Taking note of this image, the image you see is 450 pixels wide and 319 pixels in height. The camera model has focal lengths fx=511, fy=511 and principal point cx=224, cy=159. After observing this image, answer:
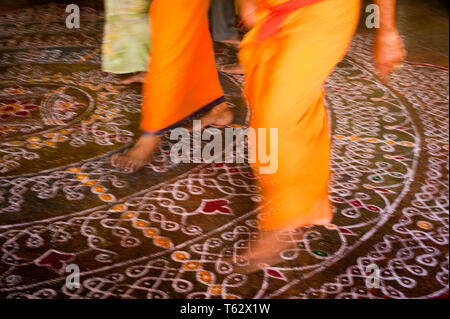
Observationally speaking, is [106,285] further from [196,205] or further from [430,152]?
[430,152]

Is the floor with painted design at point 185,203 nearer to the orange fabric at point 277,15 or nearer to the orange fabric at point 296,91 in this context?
the orange fabric at point 296,91

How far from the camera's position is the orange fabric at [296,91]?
142cm

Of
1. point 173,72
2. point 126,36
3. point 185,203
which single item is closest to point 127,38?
point 126,36

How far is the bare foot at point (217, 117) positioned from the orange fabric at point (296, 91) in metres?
0.86

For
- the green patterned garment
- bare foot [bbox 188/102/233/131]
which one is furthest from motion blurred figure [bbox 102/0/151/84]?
bare foot [bbox 188/102/233/131]

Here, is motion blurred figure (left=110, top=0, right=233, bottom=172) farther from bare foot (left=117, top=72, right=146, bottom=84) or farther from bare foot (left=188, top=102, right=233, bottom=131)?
bare foot (left=117, top=72, right=146, bottom=84)

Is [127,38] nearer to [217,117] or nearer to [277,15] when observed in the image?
[217,117]

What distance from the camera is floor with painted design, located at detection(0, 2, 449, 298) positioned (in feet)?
5.24

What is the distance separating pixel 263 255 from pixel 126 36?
1.63 m

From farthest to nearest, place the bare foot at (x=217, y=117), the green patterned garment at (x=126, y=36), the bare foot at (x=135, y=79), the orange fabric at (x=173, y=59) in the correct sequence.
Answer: the bare foot at (x=135, y=79) → the green patterned garment at (x=126, y=36) → the bare foot at (x=217, y=117) → the orange fabric at (x=173, y=59)

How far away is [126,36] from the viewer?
278cm

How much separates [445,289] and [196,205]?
903mm

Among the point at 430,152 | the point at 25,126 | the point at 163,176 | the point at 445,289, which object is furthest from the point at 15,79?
the point at 445,289

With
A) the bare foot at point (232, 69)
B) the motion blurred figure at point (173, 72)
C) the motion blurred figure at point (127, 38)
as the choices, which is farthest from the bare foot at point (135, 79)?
the motion blurred figure at point (173, 72)
